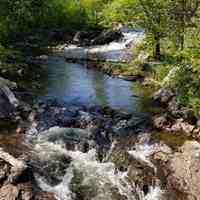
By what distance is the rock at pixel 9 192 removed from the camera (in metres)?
14.9

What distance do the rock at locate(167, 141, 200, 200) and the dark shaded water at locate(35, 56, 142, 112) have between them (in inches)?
262

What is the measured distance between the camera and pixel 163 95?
26.7 m

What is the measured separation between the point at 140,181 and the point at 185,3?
2121 cm

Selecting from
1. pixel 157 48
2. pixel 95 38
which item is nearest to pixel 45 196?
pixel 157 48

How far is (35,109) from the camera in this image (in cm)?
2406

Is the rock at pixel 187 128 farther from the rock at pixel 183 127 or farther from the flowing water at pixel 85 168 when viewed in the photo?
the flowing water at pixel 85 168

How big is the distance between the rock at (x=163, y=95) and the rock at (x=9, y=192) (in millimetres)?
13543

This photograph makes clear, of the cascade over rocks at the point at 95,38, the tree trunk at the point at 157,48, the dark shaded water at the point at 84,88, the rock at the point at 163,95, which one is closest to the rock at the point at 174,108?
the rock at the point at 163,95

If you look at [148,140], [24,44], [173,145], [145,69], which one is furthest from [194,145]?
[24,44]

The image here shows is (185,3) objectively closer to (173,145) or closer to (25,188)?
(173,145)

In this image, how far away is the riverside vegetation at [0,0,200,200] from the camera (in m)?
16.6

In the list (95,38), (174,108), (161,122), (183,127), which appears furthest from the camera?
(95,38)

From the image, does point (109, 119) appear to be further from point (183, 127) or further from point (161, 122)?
point (183, 127)

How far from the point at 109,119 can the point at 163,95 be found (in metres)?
5.29
